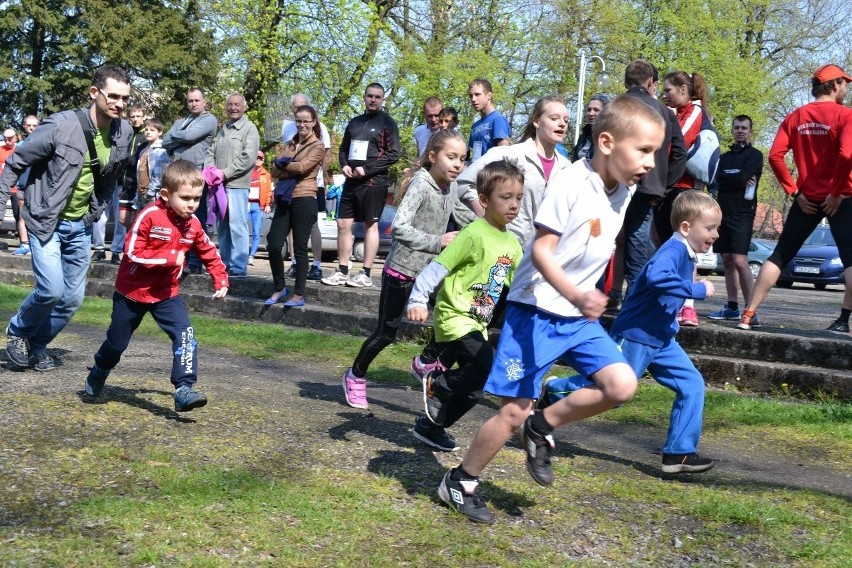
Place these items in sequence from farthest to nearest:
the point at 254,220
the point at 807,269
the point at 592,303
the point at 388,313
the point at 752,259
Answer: the point at 752,259
the point at 807,269
the point at 254,220
the point at 388,313
the point at 592,303

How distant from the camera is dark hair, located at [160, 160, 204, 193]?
5906 millimetres

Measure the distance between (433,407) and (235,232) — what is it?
6930 mm

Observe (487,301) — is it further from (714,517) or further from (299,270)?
(299,270)

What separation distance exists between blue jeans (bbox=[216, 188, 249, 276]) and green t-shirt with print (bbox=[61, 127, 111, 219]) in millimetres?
4723

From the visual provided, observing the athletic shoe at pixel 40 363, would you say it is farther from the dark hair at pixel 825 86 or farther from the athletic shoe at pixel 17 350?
the dark hair at pixel 825 86

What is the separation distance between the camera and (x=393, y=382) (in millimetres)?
7895

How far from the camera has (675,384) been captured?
18.3 feet

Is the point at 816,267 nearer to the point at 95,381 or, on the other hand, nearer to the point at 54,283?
the point at 54,283

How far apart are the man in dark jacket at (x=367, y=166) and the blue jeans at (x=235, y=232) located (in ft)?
4.07

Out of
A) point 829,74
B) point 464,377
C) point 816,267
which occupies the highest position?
point 829,74

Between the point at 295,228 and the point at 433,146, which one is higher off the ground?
the point at 433,146

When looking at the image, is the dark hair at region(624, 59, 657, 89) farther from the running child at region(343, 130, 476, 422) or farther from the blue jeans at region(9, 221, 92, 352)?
the blue jeans at region(9, 221, 92, 352)

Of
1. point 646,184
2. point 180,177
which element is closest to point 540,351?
point 180,177

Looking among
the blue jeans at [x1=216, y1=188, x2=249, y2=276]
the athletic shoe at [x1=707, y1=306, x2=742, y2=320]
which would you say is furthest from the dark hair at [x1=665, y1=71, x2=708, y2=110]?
the blue jeans at [x1=216, y1=188, x2=249, y2=276]
